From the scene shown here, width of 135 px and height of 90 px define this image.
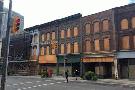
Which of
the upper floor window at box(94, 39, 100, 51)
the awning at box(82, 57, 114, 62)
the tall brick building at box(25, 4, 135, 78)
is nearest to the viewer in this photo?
the tall brick building at box(25, 4, 135, 78)

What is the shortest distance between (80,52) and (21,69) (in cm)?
2002

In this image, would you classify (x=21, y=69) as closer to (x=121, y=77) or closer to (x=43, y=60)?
(x=43, y=60)

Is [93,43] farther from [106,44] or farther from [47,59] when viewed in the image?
[47,59]

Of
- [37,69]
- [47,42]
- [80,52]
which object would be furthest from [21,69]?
[80,52]

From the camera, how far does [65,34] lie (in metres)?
50.2

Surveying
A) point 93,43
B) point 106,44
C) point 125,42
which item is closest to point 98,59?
point 106,44

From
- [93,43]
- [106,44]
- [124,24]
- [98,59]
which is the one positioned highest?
[124,24]

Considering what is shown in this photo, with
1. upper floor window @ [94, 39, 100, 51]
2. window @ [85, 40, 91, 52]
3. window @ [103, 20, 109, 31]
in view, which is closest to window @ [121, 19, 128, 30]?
window @ [103, 20, 109, 31]

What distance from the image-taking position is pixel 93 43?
44.4 m

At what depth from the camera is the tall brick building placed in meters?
39.8

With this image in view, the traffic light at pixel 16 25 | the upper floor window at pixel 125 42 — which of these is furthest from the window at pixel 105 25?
the traffic light at pixel 16 25

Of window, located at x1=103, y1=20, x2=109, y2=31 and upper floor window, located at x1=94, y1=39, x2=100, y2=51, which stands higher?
window, located at x1=103, y1=20, x2=109, y2=31

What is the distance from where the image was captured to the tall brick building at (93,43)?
39.8 metres

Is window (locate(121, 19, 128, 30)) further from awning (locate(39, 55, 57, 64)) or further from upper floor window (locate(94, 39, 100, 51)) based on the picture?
awning (locate(39, 55, 57, 64))
